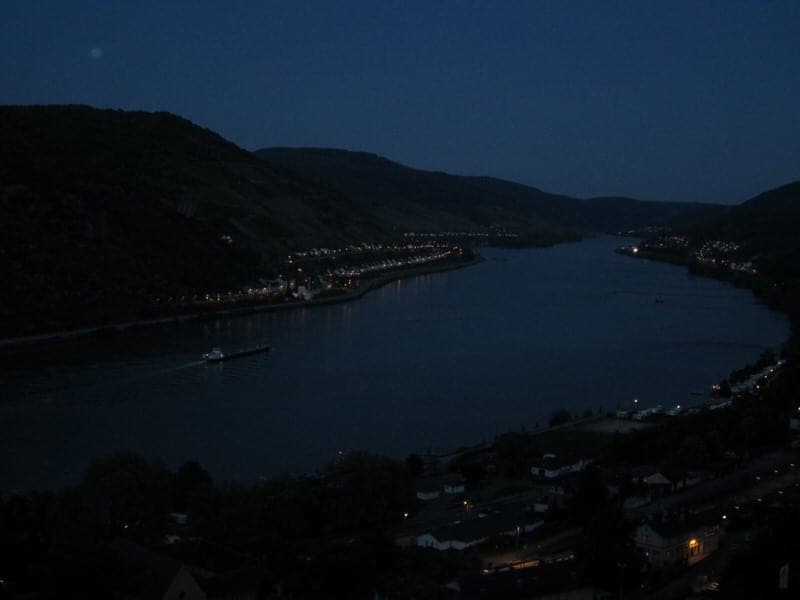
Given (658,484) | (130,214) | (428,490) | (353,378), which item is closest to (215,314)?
(130,214)

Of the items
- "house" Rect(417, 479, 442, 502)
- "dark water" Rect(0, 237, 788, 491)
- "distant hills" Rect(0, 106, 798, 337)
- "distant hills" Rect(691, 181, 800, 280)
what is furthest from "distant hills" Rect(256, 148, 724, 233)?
"house" Rect(417, 479, 442, 502)

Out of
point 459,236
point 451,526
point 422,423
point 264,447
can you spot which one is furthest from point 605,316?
point 459,236

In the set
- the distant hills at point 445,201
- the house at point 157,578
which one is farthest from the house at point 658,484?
the distant hills at point 445,201

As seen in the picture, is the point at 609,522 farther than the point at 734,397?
No

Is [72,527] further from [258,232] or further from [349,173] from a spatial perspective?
[349,173]

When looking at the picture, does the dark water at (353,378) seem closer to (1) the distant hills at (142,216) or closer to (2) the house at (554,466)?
(2) the house at (554,466)

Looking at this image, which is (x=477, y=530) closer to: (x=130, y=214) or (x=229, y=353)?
(x=229, y=353)
